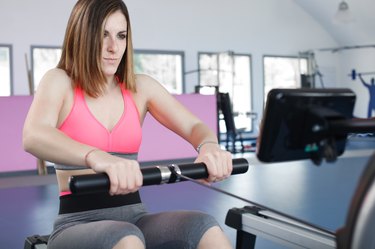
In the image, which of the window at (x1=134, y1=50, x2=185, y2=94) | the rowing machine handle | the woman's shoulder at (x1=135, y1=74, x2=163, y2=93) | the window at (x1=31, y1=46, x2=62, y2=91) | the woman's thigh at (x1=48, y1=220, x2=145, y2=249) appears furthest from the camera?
the window at (x1=134, y1=50, x2=185, y2=94)

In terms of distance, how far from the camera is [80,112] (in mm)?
1182

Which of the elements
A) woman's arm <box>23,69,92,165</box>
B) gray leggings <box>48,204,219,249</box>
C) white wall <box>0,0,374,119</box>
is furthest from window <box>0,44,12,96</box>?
gray leggings <box>48,204,219,249</box>

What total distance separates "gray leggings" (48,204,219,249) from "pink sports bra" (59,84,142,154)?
0.50 feet

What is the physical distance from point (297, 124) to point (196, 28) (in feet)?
29.3

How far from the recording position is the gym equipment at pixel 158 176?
2.61 ft

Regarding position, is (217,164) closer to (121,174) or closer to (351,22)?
(121,174)

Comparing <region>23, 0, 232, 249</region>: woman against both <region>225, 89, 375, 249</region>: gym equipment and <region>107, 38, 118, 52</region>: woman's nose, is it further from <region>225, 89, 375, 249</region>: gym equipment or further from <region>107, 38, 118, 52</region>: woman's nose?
<region>225, 89, 375, 249</region>: gym equipment

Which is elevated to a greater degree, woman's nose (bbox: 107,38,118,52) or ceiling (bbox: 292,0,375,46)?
ceiling (bbox: 292,0,375,46)

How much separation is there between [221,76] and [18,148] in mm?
5412

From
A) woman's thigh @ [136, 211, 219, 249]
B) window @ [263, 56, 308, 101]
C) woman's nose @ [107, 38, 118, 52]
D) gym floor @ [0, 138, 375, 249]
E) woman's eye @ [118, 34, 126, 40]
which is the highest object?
window @ [263, 56, 308, 101]

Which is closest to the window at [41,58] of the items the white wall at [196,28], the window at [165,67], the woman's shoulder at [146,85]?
the white wall at [196,28]

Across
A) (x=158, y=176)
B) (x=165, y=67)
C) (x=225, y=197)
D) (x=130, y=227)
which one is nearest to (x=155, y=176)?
(x=158, y=176)

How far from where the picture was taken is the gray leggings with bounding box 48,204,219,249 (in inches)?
38.8

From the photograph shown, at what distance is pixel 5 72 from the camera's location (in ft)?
25.7
